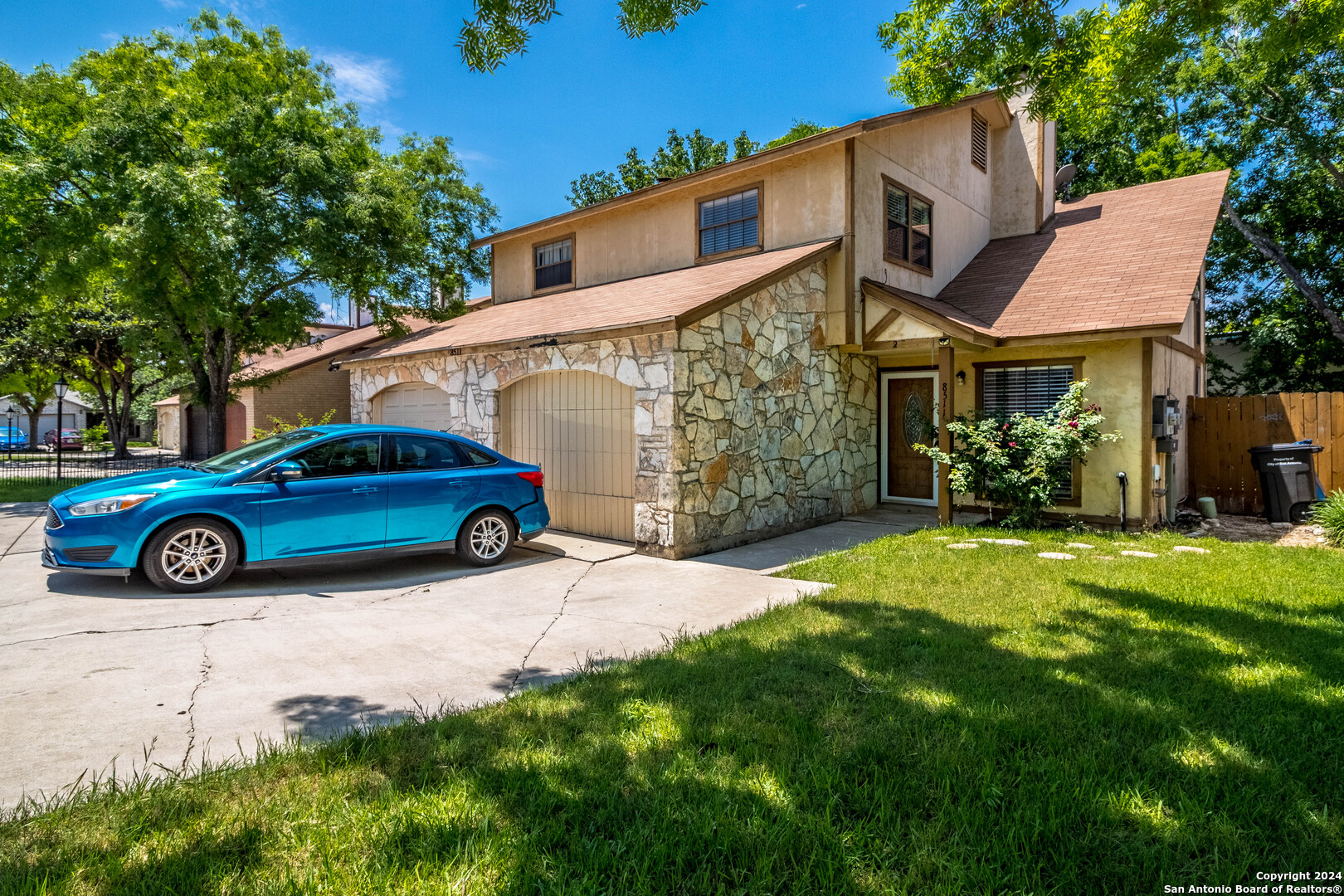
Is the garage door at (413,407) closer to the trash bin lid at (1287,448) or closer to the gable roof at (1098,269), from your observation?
the gable roof at (1098,269)

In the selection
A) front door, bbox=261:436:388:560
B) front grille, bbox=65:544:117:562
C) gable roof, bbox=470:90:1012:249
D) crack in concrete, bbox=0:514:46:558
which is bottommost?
crack in concrete, bbox=0:514:46:558

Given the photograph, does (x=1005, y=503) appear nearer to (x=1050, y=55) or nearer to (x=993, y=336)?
(x=993, y=336)

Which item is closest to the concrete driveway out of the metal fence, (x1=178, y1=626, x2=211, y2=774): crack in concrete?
(x1=178, y1=626, x2=211, y2=774): crack in concrete

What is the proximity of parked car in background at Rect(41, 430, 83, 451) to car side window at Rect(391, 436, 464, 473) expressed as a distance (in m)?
34.5

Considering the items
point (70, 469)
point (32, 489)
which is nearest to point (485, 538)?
point (32, 489)

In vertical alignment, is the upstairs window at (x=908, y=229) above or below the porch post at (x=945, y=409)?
above

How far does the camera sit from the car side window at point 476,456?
25.3 ft

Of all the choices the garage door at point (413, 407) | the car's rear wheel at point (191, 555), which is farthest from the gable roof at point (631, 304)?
the car's rear wheel at point (191, 555)

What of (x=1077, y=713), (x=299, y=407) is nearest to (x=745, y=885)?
(x=1077, y=713)

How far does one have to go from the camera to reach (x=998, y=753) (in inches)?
125

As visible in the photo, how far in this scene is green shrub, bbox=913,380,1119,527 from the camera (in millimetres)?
9281

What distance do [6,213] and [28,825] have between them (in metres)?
14.7

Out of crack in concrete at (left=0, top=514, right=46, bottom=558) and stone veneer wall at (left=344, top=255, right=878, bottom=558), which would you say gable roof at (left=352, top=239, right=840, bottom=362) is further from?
crack in concrete at (left=0, top=514, right=46, bottom=558)

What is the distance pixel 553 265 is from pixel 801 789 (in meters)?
13.9
